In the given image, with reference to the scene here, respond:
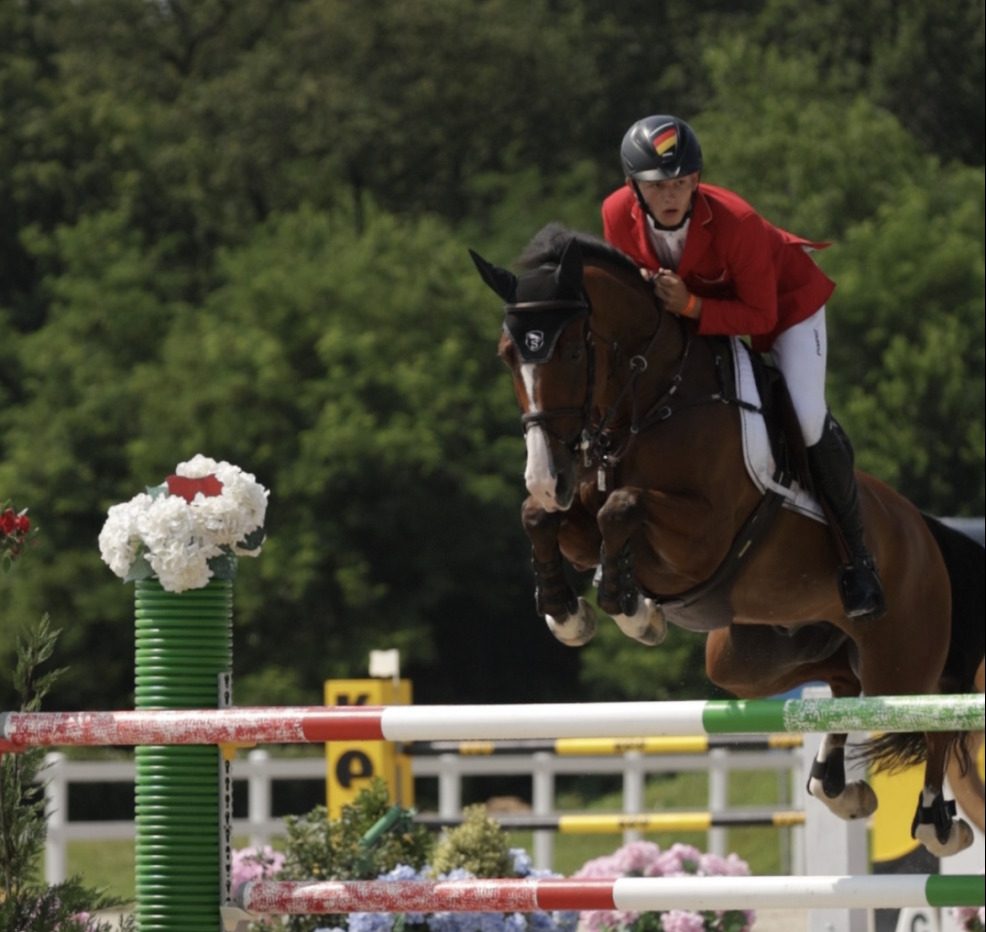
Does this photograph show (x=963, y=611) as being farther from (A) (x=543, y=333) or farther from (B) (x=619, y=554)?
(A) (x=543, y=333)

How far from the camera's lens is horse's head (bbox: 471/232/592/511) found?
4285mm

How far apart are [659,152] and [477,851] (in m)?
2.18

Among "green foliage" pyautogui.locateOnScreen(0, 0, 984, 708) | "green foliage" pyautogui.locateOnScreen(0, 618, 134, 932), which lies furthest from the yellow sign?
"green foliage" pyautogui.locateOnScreen(0, 0, 984, 708)

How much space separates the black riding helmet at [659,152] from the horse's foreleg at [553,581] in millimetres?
A: 802

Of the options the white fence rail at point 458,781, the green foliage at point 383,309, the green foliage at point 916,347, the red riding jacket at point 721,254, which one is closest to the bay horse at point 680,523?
the red riding jacket at point 721,254

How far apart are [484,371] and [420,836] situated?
16.6m

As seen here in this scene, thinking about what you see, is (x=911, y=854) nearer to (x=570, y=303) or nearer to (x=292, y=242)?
(x=570, y=303)

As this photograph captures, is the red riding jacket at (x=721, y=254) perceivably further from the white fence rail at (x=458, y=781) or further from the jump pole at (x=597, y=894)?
the white fence rail at (x=458, y=781)

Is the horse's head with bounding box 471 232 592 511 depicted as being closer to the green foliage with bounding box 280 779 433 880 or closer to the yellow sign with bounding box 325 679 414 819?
the green foliage with bounding box 280 779 433 880

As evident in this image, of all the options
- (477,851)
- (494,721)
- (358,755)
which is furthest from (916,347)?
(494,721)

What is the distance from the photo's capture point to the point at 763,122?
2334cm

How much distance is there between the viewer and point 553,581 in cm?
466

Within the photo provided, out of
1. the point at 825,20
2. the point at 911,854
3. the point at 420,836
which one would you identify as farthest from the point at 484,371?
the point at 420,836

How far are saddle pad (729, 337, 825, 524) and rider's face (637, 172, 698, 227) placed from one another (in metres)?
0.40
